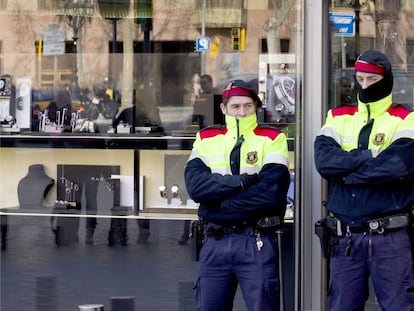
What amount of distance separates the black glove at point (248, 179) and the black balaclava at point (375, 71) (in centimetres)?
70

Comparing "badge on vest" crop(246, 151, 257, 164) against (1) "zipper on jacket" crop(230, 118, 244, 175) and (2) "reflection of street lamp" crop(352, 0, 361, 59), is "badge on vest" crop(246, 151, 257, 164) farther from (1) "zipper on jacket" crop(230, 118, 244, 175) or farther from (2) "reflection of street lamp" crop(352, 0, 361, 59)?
(2) "reflection of street lamp" crop(352, 0, 361, 59)

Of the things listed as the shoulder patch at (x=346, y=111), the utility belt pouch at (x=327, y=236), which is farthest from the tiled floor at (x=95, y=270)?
the shoulder patch at (x=346, y=111)

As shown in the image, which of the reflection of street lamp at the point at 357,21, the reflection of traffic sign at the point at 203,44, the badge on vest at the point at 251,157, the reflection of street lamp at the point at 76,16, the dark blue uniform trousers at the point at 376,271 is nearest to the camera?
the dark blue uniform trousers at the point at 376,271

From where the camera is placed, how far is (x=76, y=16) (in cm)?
675

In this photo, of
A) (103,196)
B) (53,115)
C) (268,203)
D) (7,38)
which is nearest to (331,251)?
(268,203)

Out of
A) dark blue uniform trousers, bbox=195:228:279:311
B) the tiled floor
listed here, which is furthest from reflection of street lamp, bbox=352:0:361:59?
the tiled floor

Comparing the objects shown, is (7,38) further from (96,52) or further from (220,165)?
(220,165)

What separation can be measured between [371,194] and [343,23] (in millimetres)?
1650

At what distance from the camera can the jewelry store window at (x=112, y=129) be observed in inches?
249

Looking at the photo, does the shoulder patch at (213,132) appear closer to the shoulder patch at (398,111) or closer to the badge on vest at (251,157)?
the badge on vest at (251,157)

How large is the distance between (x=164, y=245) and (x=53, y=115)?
1326mm

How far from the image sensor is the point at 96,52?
264 inches

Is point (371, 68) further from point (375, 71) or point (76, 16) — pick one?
point (76, 16)

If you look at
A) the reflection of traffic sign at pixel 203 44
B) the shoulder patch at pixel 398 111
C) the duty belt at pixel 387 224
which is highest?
the reflection of traffic sign at pixel 203 44
